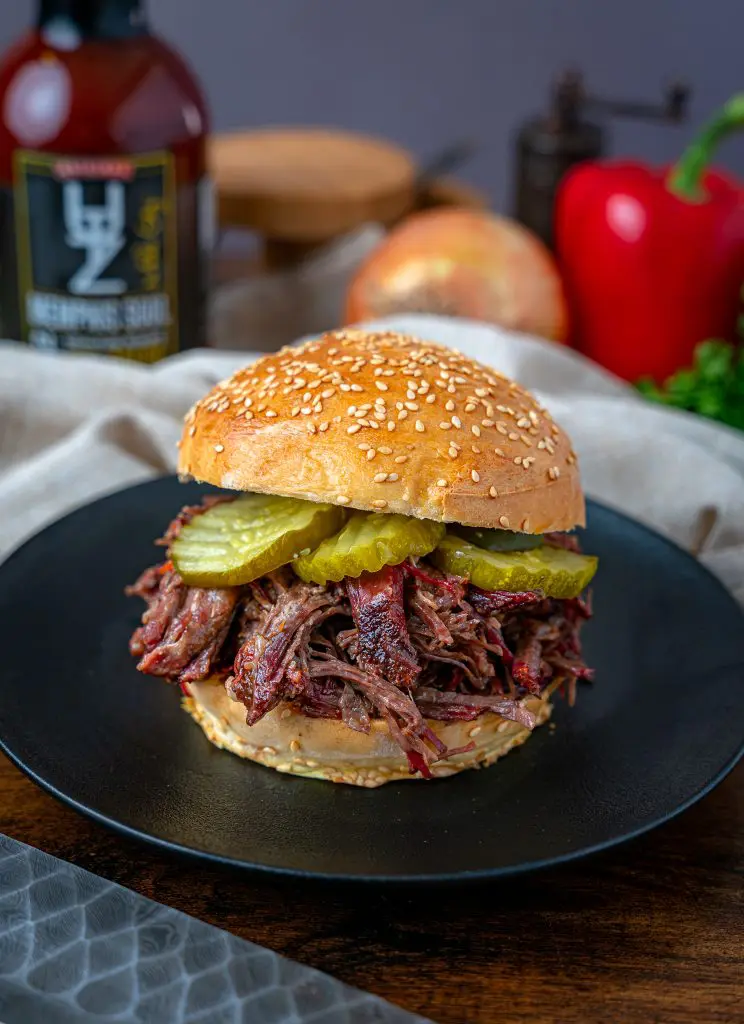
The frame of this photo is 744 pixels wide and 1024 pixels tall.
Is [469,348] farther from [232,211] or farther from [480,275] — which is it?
[232,211]

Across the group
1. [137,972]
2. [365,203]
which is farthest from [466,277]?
[137,972]

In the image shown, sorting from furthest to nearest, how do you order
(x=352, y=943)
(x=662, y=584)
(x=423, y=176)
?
1. (x=423, y=176)
2. (x=662, y=584)
3. (x=352, y=943)

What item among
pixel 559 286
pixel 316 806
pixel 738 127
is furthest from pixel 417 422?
pixel 738 127

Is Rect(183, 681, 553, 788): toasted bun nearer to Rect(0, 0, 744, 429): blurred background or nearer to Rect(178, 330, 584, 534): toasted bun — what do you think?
Rect(178, 330, 584, 534): toasted bun

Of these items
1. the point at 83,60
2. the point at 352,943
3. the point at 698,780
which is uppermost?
the point at 83,60

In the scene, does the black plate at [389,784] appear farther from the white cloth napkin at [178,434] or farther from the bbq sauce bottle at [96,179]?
the bbq sauce bottle at [96,179]

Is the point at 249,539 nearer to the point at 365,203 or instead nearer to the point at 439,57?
the point at 365,203
